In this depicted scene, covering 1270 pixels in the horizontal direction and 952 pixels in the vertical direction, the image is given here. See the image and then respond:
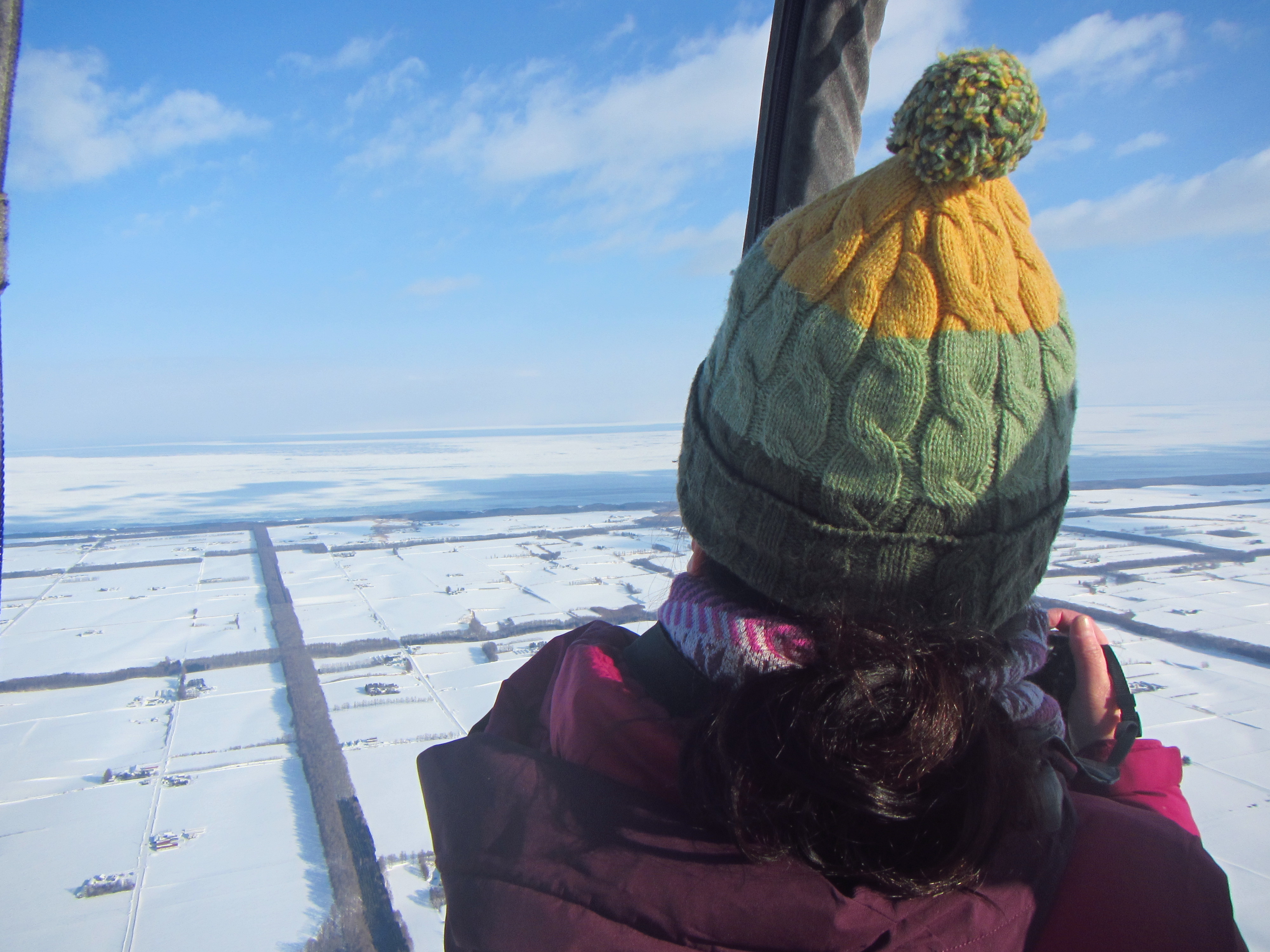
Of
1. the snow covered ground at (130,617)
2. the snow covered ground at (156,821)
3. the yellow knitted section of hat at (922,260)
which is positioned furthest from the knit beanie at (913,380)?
the snow covered ground at (130,617)

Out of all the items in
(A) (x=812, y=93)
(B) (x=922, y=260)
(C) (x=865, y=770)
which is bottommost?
(C) (x=865, y=770)

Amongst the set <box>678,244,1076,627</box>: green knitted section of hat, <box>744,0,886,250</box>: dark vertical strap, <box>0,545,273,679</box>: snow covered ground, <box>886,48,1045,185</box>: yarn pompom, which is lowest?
<box>0,545,273,679</box>: snow covered ground

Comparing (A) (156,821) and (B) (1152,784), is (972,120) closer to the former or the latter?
(B) (1152,784)

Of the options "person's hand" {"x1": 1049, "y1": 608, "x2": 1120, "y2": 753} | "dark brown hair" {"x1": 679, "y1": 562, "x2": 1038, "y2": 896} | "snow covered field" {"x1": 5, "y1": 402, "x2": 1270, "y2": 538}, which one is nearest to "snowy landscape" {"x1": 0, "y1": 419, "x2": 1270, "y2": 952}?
"dark brown hair" {"x1": 679, "y1": 562, "x2": 1038, "y2": 896}

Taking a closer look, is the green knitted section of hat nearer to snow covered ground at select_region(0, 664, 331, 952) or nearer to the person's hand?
the person's hand

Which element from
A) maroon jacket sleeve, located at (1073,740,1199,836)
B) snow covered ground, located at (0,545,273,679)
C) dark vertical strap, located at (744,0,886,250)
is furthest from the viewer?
snow covered ground, located at (0,545,273,679)

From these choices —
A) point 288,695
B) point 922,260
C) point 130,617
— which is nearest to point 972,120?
point 922,260
